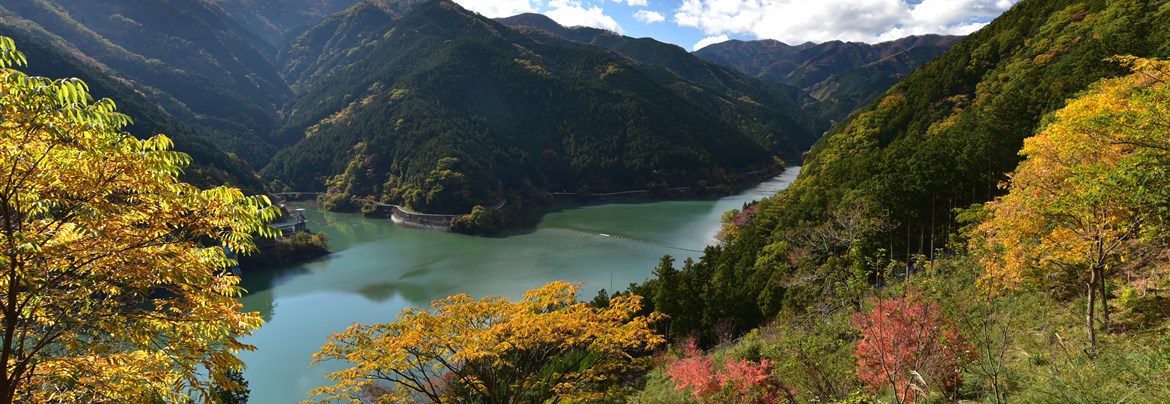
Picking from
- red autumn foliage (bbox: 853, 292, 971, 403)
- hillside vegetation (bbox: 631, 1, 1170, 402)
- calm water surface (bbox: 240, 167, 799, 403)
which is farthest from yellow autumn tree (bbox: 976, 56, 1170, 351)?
calm water surface (bbox: 240, 167, 799, 403)

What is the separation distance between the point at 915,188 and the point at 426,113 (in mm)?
83842

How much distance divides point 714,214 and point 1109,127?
6432 cm

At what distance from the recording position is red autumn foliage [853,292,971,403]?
7.32 meters

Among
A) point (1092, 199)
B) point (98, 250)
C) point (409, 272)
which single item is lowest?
point (409, 272)

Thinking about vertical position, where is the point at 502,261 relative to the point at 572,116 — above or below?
below

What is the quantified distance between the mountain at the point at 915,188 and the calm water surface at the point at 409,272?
9.22m

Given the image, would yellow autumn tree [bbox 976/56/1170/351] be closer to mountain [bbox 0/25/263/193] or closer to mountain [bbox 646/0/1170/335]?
mountain [bbox 646/0/1170/335]

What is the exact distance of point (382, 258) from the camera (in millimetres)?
48531

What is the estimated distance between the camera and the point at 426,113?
91.6m

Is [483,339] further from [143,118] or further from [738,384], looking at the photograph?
[143,118]

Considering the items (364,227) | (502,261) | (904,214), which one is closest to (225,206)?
(904,214)

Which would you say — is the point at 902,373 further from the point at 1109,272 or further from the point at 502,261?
the point at 502,261

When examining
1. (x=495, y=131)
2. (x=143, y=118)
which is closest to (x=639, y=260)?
(x=495, y=131)

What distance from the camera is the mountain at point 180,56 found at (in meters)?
110
